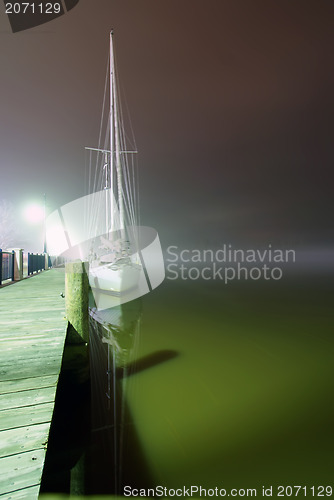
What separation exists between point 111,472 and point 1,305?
17.4 ft

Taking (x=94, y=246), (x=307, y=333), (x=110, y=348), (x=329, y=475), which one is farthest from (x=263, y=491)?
(x=94, y=246)

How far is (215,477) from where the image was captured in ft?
13.6

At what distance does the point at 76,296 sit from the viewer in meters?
5.46

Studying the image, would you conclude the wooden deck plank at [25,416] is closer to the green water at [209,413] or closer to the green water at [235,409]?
the green water at [209,413]

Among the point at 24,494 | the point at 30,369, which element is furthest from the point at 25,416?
the point at 30,369

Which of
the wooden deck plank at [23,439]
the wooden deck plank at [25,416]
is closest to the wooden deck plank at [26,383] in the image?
the wooden deck plank at [25,416]

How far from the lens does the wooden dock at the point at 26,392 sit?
1953 mm

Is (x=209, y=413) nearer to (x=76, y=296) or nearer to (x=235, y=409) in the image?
(x=235, y=409)

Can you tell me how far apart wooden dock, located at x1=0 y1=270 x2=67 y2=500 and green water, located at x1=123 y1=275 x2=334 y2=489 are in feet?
7.92

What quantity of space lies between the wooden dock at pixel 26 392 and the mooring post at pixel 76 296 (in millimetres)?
275

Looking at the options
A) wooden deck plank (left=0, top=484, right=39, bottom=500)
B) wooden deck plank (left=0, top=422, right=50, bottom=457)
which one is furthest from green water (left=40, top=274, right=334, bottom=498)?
wooden deck plank (left=0, top=484, right=39, bottom=500)

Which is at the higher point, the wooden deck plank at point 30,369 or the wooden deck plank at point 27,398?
the wooden deck plank at point 30,369

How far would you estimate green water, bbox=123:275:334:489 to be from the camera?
4.36 metres

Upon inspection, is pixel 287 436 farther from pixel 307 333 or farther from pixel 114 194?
pixel 114 194
